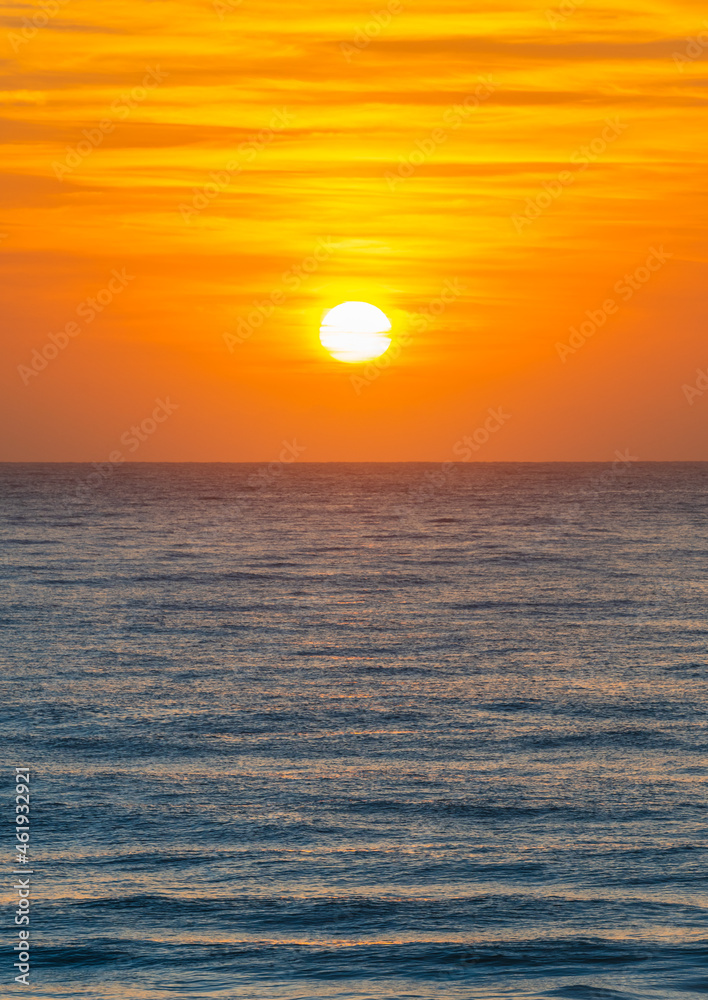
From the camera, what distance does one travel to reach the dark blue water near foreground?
1252cm

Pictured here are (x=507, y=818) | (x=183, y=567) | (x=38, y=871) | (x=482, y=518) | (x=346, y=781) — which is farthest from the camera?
(x=482, y=518)

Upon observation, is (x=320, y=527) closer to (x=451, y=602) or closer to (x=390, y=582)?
(x=390, y=582)

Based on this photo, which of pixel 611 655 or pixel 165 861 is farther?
pixel 611 655

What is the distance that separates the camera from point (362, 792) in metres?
18.6

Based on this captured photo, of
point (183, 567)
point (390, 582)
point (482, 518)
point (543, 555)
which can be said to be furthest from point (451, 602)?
point (482, 518)

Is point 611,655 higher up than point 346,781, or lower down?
higher up

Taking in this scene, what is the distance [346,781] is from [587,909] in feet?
20.4

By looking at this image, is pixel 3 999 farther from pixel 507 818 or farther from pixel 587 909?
pixel 507 818

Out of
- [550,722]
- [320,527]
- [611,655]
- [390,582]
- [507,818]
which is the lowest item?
[507,818]

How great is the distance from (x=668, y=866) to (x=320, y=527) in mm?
89248

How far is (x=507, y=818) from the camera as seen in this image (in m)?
17.2

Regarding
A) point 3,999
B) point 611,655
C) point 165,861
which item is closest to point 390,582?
point 611,655

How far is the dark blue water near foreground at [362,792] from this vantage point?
12516 mm

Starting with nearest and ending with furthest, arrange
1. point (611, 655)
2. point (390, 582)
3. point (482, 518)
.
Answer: point (611, 655) < point (390, 582) < point (482, 518)
